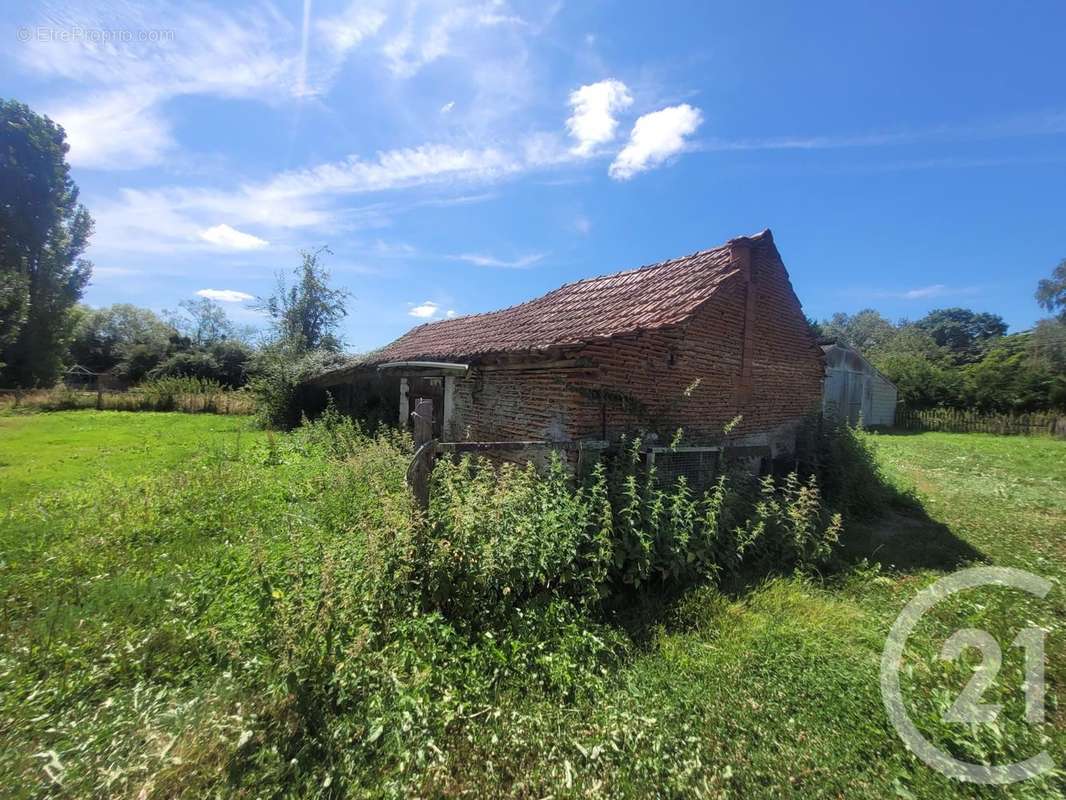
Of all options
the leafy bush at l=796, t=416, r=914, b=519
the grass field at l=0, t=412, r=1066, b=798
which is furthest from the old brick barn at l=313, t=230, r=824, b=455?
the grass field at l=0, t=412, r=1066, b=798

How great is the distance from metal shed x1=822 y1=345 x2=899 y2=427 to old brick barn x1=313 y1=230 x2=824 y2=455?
13.3 metres

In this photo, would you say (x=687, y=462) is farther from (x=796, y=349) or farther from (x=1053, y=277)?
(x=1053, y=277)

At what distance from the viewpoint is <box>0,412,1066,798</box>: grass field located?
7.73 ft

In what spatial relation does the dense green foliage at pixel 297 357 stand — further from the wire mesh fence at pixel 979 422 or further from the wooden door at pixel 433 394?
the wire mesh fence at pixel 979 422

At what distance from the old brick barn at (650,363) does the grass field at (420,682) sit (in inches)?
101

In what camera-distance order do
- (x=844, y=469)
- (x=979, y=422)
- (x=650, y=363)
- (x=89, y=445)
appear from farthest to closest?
(x=979, y=422) < (x=89, y=445) < (x=844, y=469) < (x=650, y=363)

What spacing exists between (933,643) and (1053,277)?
4801 cm

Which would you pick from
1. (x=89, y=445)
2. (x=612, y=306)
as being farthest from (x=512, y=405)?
(x=89, y=445)

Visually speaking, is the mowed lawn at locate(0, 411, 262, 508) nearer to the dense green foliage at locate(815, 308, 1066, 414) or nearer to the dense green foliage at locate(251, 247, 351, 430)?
the dense green foliage at locate(251, 247, 351, 430)

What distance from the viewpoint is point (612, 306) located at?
769 centimetres

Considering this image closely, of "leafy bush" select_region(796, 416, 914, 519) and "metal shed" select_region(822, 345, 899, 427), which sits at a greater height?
"metal shed" select_region(822, 345, 899, 427)

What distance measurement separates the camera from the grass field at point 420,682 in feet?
7.73

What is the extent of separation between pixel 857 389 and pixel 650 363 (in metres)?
22.7

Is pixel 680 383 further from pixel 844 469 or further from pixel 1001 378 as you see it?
pixel 1001 378
